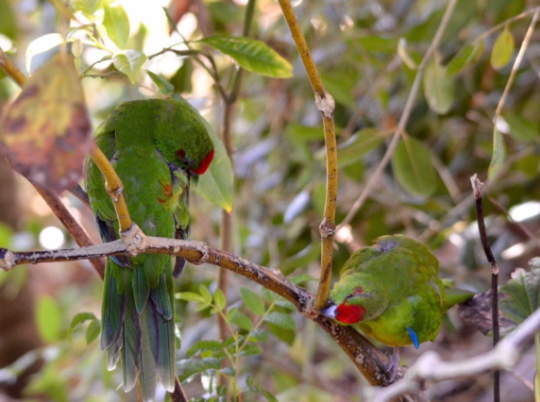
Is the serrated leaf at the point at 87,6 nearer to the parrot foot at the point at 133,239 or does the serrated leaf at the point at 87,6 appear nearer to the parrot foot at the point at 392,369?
the parrot foot at the point at 133,239

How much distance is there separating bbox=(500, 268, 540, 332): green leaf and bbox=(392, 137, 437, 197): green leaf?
1.98 feet

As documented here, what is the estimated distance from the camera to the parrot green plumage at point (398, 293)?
41.1 inches

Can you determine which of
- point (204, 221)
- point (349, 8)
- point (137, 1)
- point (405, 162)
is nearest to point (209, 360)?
point (405, 162)

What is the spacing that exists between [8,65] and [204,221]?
139cm

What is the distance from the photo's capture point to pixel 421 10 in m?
2.41

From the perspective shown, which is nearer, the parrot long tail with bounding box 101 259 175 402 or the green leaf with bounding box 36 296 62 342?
the parrot long tail with bounding box 101 259 175 402

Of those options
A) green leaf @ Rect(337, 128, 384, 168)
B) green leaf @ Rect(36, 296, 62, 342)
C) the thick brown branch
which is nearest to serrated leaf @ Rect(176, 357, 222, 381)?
the thick brown branch

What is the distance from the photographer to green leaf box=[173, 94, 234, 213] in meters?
1.10

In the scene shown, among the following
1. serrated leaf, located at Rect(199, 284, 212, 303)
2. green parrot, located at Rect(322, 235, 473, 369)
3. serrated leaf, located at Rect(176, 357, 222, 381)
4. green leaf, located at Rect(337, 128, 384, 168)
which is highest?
green leaf, located at Rect(337, 128, 384, 168)

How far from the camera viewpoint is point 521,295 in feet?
2.97

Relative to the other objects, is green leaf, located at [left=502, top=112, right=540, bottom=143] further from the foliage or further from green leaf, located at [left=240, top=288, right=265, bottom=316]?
green leaf, located at [left=240, top=288, right=265, bottom=316]

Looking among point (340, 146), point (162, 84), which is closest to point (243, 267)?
point (162, 84)

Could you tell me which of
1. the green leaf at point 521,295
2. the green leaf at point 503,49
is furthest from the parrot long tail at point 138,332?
the green leaf at point 503,49

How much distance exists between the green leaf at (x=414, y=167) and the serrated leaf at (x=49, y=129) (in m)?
1.15
